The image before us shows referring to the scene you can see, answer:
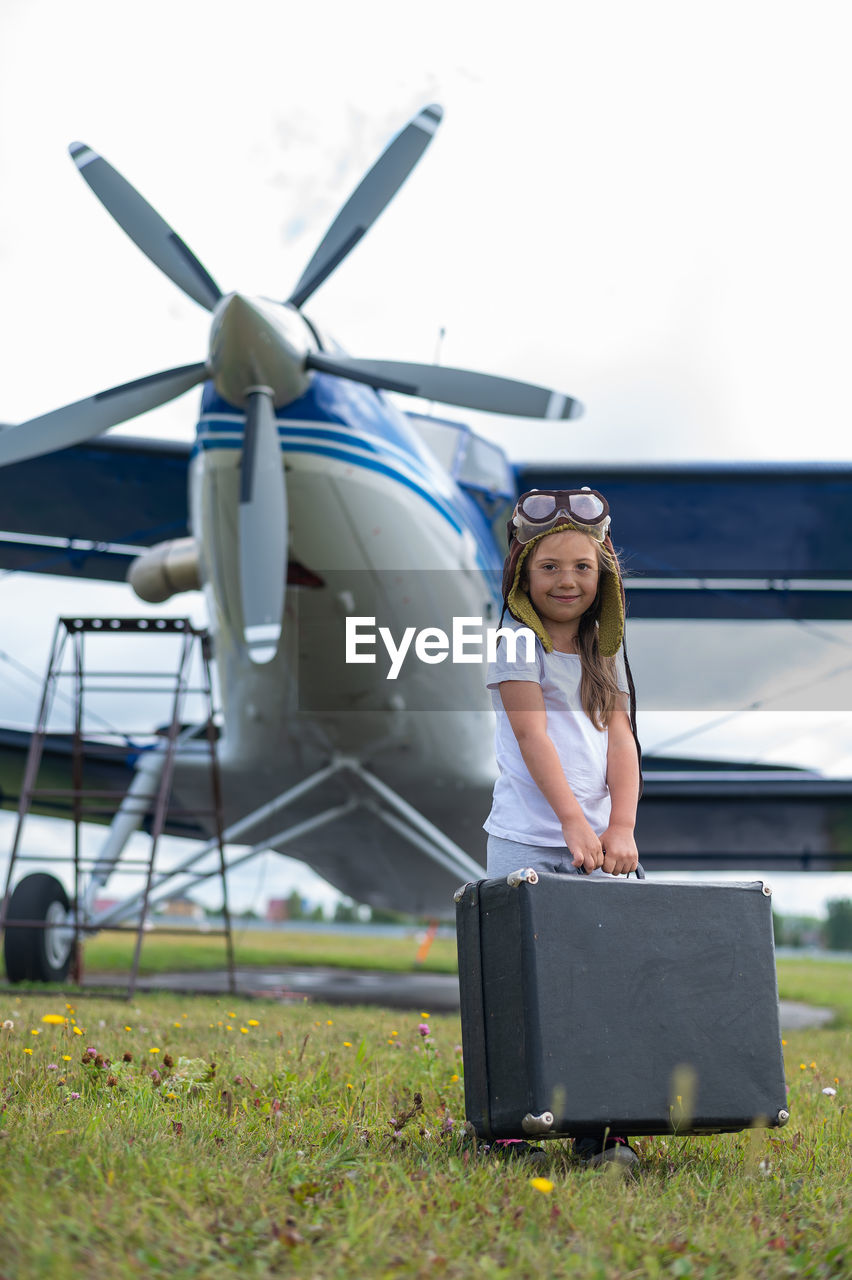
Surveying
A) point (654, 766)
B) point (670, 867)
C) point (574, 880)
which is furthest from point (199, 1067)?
point (670, 867)

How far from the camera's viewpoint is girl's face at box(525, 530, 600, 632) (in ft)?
6.95

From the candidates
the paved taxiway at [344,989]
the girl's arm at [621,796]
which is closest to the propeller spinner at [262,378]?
the paved taxiway at [344,989]

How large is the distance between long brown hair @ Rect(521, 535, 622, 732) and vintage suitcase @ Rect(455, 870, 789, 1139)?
1.38 feet

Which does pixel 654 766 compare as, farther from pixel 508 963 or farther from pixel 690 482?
pixel 508 963

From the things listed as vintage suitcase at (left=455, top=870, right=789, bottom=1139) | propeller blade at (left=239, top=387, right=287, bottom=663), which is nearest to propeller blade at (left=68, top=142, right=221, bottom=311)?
propeller blade at (left=239, top=387, right=287, bottom=663)

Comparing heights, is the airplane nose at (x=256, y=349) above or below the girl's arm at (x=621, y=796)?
above

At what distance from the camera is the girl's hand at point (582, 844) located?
1.84 metres

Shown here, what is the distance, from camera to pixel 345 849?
347 inches

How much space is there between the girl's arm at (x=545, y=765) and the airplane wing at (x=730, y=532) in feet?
23.9

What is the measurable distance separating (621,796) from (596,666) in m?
0.29

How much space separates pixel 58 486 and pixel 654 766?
6.47 meters

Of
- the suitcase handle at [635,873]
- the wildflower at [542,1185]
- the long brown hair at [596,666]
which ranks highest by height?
the long brown hair at [596,666]
